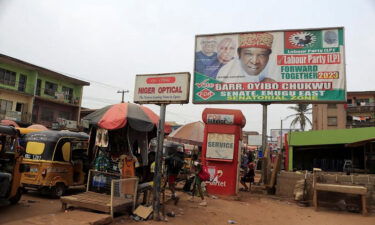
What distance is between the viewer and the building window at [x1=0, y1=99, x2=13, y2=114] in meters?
31.5

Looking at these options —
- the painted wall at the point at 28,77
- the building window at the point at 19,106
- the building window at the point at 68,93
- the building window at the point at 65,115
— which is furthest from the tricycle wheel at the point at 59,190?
the building window at the point at 68,93

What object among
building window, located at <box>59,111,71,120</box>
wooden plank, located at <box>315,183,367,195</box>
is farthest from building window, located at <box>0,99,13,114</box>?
wooden plank, located at <box>315,183,367,195</box>

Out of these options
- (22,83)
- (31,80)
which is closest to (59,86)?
(31,80)

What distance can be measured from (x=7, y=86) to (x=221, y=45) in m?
25.2

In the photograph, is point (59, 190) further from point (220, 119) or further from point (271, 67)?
point (271, 67)

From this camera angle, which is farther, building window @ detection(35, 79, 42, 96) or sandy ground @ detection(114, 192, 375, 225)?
building window @ detection(35, 79, 42, 96)

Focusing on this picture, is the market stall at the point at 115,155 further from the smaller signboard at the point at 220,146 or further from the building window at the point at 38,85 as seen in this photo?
the building window at the point at 38,85

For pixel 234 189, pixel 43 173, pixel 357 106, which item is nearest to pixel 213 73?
pixel 234 189

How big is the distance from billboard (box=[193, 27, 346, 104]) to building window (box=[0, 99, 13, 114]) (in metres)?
23.8

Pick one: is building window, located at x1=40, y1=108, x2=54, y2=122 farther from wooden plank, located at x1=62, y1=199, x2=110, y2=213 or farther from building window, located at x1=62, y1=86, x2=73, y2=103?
wooden plank, located at x1=62, y1=199, x2=110, y2=213

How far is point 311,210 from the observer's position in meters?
11.0

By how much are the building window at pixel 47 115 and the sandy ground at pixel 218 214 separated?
94.8 feet

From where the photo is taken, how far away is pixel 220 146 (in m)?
13.1

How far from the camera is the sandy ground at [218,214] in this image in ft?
23.7
